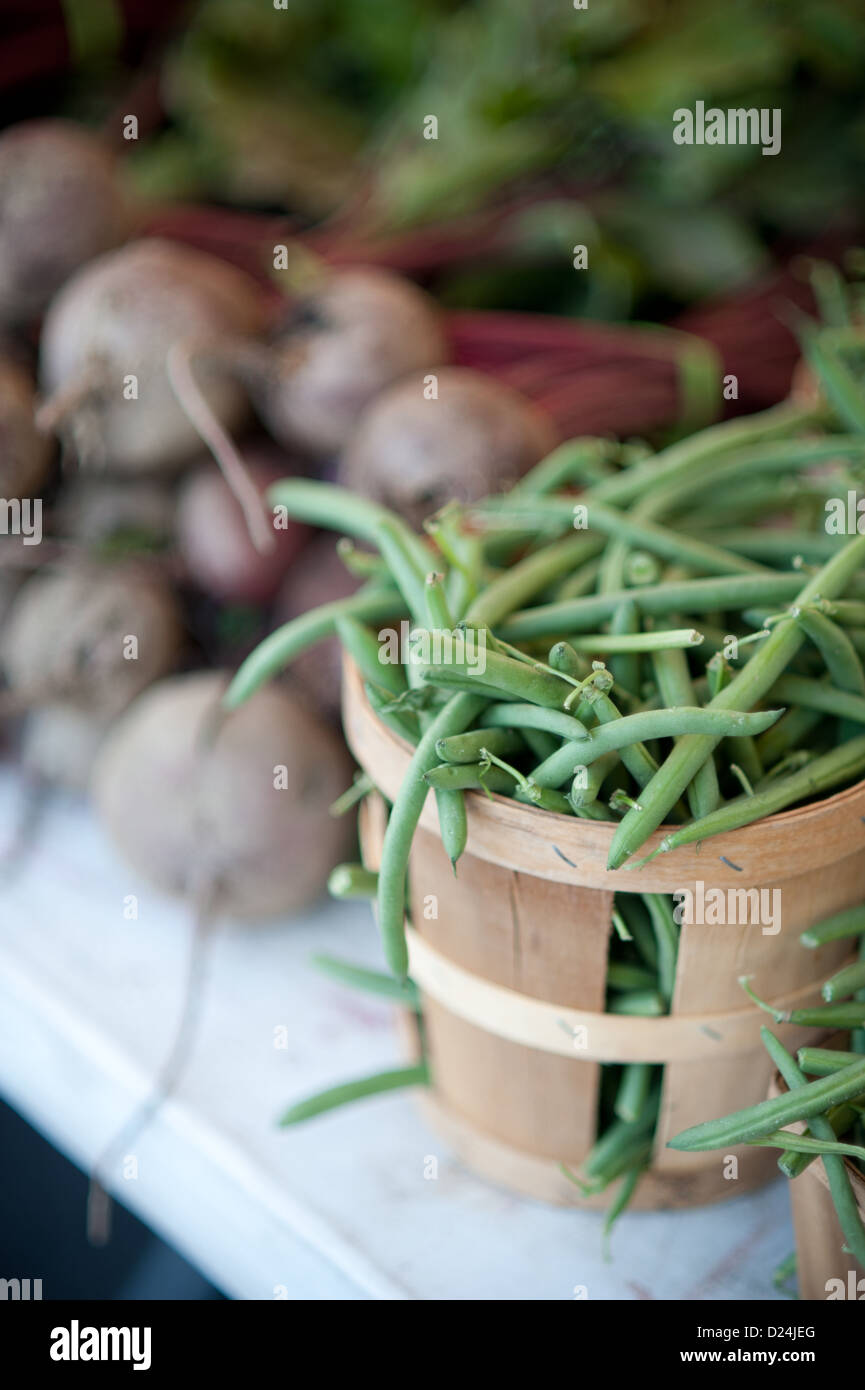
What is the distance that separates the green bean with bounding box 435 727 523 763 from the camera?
1.70 feet

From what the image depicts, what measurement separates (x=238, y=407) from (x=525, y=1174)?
26.7 inches

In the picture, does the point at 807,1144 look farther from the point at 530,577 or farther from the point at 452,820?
the point at 530,577

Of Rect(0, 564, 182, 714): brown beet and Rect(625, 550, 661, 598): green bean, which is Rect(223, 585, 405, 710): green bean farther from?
Rect(0, 564, 182, 714): brown beet

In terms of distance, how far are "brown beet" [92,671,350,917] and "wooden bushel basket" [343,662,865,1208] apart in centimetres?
18

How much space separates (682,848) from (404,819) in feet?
0.44

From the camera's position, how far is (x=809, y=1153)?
51 centimetres

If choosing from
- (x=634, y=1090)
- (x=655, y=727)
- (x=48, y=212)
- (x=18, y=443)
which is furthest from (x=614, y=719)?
(x=48, y=212)

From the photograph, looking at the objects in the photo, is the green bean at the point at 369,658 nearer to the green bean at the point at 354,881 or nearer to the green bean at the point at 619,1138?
the green bean at the point at 354,881

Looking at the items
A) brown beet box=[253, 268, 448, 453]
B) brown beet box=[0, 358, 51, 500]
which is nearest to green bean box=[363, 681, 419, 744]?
brown beet box=[253, 268, 448, 453]

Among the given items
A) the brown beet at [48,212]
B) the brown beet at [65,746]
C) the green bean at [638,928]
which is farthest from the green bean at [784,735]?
the brown beet at [48,212]

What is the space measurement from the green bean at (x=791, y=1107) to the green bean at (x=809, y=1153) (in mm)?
11

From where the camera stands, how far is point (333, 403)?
94 cm

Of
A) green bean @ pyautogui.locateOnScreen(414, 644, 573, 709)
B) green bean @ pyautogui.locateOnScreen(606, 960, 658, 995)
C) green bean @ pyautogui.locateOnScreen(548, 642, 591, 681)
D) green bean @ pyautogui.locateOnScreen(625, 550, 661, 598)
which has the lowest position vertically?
green bean @ pyautogui.locateOnScreen(606, 960, 658, 995)

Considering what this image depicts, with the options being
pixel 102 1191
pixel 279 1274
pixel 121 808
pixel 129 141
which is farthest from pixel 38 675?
pixel 129 141
